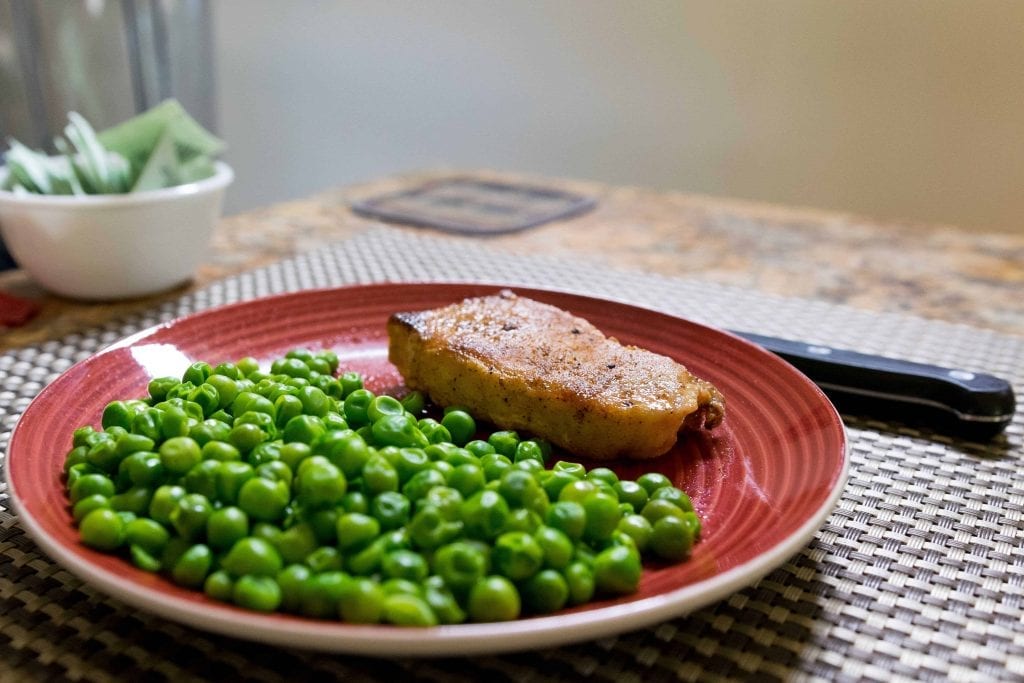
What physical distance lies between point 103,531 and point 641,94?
4.79 meters

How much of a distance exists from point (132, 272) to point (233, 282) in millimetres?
305

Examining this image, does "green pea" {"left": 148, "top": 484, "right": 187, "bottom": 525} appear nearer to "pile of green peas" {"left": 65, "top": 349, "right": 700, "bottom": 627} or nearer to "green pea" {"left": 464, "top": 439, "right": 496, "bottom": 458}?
"pile of green peas" {"left": 65, "top": 349, "right": 700, "bottom": 627}

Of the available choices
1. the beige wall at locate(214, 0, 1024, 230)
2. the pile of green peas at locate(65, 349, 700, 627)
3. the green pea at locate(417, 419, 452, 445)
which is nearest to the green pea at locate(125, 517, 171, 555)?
the pile of green peas at locate(65, 349, 700, 627)

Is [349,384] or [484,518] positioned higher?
[484,518]

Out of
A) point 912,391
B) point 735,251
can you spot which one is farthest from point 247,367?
point 735,251

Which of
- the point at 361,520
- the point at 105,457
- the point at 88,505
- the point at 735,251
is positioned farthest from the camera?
the point at 735,251

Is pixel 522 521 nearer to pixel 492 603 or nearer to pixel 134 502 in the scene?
pixel 492 603

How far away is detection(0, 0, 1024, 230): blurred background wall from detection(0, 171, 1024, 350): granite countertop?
4.69ft

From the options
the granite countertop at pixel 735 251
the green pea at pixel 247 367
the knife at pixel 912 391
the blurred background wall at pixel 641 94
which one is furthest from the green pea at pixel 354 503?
the blurred background wall at pixel 641 94

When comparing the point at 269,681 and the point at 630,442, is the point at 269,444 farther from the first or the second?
the point at 630,442

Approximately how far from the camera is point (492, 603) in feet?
3.41

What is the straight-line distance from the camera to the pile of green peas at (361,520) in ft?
3.46

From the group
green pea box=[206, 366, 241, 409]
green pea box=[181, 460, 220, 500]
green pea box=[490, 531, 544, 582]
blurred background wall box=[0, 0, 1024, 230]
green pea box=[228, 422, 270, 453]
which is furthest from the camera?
blurred background wall box=[0, 0, 1024, 230]

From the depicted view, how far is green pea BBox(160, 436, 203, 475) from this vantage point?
1219 millimetres
